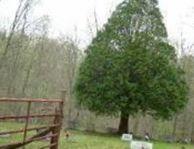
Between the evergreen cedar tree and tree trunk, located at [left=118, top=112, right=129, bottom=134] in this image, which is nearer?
the evergreen cedar tree

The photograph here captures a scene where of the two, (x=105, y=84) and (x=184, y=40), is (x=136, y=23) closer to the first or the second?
(x=105, y=84)

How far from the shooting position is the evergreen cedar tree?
23.8 metres

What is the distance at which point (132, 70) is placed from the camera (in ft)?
79.3

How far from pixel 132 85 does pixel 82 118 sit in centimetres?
1527

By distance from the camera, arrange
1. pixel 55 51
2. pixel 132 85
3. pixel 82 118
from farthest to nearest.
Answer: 1. pixel 55 51
2. pixel 82 118
3. pixel 132 85

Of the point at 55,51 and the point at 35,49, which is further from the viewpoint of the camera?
the point at 55,51

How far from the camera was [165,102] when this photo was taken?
24.2 metres

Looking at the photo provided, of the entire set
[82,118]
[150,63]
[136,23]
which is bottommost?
[82,118]

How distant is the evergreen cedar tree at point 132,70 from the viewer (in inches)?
939

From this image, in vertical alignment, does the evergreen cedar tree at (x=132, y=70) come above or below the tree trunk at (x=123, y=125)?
above

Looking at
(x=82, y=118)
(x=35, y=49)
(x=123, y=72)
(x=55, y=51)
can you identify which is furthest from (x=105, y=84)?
(x=55, y=51)

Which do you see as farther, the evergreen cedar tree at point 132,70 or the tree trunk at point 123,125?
the tree trunk at point 123,125

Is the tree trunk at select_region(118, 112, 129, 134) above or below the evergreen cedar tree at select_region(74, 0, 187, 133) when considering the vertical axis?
below

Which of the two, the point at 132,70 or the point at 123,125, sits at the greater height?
the point at 132,70
